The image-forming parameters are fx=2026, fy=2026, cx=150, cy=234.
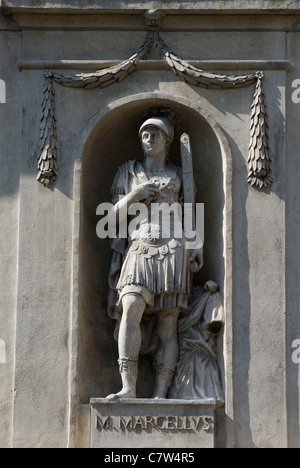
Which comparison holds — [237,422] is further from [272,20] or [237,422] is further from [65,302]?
[272,20]

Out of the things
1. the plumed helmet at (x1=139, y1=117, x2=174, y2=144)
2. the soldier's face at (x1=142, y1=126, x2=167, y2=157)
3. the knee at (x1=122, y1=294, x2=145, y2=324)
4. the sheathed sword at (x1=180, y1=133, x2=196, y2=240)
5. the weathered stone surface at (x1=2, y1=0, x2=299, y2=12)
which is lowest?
the knee at (x1=122, y1=294, x2=145, y2=324)

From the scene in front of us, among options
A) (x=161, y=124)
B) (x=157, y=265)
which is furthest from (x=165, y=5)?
(x=157, y=265)

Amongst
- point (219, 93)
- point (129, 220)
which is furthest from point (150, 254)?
point (219, 93)

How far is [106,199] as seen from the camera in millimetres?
20672

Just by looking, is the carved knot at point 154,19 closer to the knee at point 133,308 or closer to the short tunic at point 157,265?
the short tunic at point 157,265

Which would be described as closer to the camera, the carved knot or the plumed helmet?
the plumed helmet

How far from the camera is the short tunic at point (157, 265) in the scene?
783 inches

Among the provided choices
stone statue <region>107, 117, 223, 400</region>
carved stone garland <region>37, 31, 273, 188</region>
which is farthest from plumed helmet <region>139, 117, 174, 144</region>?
carved stone garland <region>37, 31, 273, 188</region>

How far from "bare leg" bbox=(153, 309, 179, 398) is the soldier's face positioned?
5.42ft

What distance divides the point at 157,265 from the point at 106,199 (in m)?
1.11

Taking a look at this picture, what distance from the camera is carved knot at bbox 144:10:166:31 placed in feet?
67.3

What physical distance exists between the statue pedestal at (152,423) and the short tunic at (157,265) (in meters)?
1.07

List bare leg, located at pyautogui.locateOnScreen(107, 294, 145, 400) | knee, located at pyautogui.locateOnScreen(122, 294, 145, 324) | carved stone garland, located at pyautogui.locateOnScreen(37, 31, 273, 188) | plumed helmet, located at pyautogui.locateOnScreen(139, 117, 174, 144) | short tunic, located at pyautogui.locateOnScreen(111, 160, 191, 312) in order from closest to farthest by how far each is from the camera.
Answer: bare leg, located at pyautogui.locateOnScreen(107, 294, 145, 400) → knee, located at pyautogui.locateOnScreen(122, 294, 145, 324) → short tunic, located at pyautogui.locateOnScreen(111, 160, 191, 312) → carved stone garland, located at pyautogui.locateOnScreen(37, 31, 273, 188) → plumed helmet, located at pyautogui.locateOnScreen(139, 117, 174, 144)

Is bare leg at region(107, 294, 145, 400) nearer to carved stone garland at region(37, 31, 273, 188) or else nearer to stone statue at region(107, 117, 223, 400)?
stone statue at region(107, 117, 223, 400)
